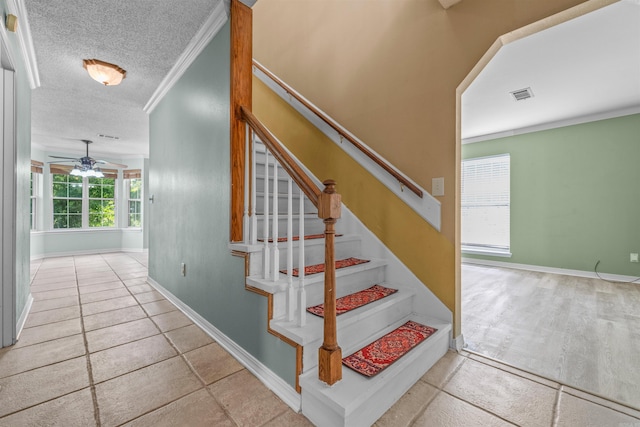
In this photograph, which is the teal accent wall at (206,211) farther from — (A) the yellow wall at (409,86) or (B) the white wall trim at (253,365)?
(A) the yellow wall at (409,86)

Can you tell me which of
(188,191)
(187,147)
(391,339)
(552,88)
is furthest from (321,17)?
(391,339)

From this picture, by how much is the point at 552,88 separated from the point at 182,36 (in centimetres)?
414

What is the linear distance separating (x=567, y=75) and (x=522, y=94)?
49 cm

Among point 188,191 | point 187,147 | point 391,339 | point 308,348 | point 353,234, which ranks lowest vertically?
point 391,339

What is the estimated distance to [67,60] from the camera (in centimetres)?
264

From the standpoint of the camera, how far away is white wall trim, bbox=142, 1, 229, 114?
6.70ft

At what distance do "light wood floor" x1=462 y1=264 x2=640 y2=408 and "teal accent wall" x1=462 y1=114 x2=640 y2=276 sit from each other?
2.12ft

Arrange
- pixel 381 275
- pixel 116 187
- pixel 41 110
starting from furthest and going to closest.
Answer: pixel 116 187 → pixel 41 110 → pixel 381 275

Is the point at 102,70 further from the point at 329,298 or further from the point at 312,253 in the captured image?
the point at 329,298

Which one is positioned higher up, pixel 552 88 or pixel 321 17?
pixel 321 17

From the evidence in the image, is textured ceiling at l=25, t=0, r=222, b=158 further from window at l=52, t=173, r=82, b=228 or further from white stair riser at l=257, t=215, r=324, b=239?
window at l=52, t=173, r=82, b=228

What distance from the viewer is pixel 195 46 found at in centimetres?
240

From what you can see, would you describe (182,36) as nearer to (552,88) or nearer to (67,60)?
(67,60)

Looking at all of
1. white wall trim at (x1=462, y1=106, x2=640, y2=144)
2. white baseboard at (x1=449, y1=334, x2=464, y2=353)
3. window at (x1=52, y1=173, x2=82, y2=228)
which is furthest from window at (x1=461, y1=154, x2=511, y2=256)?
window at (x1=52, y1=173, x2=82, y2=228)
